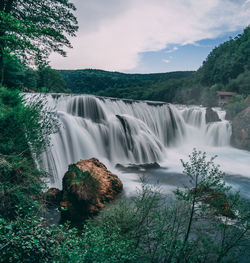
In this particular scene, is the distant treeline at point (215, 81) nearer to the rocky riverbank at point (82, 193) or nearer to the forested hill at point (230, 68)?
the forested hill at point (230, 68)

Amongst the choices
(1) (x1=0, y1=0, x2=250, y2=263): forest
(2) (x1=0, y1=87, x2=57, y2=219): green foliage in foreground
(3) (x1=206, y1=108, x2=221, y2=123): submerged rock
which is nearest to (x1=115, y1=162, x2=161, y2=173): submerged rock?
(1) (x1=0, y1=0, x2=250, y2=263): forest

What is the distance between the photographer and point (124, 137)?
14703 mm

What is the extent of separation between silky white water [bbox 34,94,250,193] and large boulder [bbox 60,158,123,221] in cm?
164

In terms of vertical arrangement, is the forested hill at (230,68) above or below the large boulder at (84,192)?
above

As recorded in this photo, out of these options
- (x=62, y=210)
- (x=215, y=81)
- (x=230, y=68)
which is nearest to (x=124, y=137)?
(x=62, y=210)

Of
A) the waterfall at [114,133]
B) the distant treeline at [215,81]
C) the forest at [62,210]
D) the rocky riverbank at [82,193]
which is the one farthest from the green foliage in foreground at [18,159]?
the distant treeline at [215,81]

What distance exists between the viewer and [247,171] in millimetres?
13742

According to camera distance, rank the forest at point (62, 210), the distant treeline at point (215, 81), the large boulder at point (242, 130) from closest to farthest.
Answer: the forest at point (62, 210), the large boulder at point (242, 130), the distant treeline at point (215, 81)

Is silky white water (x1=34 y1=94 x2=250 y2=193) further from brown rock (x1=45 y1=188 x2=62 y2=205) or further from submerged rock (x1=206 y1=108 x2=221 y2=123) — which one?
brown rock (x1=45 y1=188 x2=62 y2=205)

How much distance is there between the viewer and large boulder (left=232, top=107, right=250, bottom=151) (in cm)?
1967

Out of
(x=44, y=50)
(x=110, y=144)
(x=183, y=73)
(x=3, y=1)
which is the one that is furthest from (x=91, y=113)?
(x=183, y=73)

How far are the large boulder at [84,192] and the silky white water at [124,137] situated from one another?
5.38ft

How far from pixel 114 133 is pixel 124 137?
901 millimetres

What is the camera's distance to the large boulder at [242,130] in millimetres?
19669
